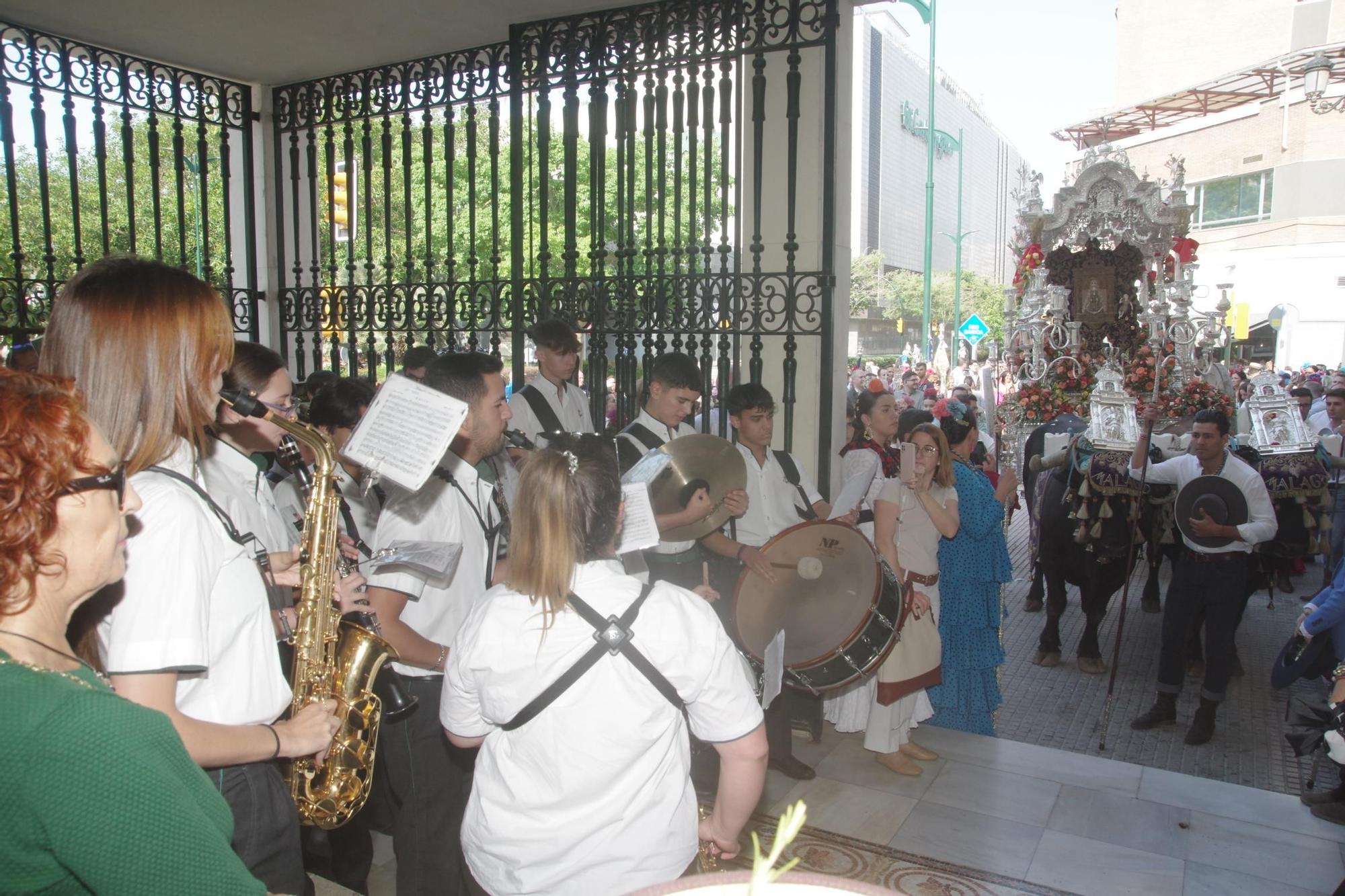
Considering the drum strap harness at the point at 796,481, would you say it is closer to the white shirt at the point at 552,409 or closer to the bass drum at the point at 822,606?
the bass drum at the point at 822,606

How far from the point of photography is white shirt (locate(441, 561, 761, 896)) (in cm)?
183

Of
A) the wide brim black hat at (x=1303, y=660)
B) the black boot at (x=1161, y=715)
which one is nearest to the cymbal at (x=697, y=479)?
the wide brim black hat at (x=1303, y=660)

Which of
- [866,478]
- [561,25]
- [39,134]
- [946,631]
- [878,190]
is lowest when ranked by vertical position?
[946,631]

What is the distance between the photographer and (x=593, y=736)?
5.98ft

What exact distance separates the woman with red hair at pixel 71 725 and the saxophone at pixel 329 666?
0.97 meters

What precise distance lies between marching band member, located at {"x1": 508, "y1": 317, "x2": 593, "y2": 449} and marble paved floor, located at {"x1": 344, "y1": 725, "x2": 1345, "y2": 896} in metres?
2.25

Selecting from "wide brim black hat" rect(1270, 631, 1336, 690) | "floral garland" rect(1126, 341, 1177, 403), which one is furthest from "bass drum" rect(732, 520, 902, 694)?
"floral garland" rect(1126, 341, 1177, 403)

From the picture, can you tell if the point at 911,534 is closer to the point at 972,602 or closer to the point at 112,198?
the point at 972,602

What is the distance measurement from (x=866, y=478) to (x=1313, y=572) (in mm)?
7994

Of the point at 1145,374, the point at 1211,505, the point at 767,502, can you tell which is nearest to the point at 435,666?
the point at 767,502

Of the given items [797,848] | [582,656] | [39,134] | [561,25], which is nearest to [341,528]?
[582,656]

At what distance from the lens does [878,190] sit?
69.3m

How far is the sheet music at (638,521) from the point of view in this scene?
232 cm

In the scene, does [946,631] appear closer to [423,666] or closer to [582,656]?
[423,666]
